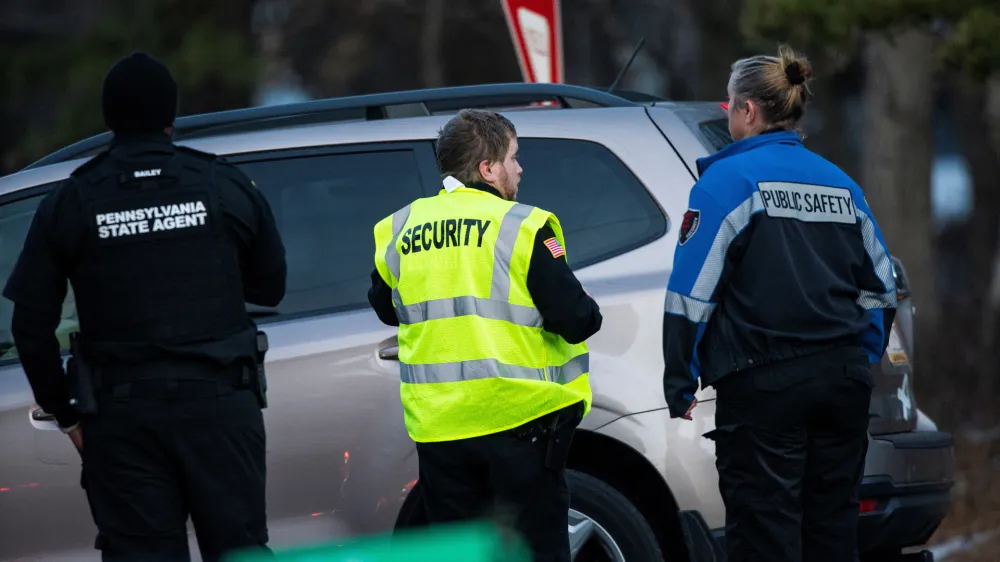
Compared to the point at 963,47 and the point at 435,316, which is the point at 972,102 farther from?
the point at 435,316

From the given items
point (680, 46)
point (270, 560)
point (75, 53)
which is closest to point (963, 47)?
point (270, 560)

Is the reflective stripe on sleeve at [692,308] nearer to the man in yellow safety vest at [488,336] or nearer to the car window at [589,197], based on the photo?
the man in yellow safety vest at [488,336]

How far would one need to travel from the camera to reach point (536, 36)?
679cm

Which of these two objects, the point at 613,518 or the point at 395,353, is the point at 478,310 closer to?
the point at 395,353

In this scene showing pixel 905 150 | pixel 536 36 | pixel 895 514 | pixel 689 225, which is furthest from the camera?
pixel 905 150

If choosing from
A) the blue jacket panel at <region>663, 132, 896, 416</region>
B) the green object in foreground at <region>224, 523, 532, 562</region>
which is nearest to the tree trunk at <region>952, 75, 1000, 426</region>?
the blue jacket panel at <region>663, 132, 896, 416</region>

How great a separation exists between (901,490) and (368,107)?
2152 mm

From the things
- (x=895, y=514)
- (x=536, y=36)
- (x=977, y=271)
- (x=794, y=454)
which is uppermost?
(x=536, y=36)

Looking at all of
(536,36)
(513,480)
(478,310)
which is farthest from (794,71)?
(536,36)

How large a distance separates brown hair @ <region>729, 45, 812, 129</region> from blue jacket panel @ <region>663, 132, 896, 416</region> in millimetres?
91

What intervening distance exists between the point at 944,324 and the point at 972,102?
6.39 m

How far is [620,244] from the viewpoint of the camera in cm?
474

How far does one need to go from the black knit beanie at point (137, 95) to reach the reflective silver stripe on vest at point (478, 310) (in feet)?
2.80

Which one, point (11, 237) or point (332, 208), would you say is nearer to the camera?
point (11, 237)
